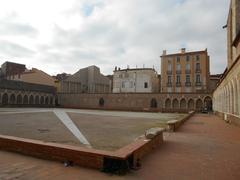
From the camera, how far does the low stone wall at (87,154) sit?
4223mm

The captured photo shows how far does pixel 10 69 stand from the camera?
59125 mm

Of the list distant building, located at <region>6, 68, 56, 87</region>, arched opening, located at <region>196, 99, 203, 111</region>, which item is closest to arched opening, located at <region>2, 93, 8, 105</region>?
distant building, located at <region>6, 68, 56, 87</region>

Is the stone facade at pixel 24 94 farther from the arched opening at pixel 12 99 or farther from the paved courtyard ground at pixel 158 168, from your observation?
the paved courtyard ground at pixel 158 168

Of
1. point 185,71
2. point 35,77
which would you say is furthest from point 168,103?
point 35,77

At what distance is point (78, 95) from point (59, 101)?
6110 mm

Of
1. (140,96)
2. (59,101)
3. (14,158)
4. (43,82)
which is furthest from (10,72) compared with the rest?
(14,158)

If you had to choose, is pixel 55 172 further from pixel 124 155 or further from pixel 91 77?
pixel 91 77

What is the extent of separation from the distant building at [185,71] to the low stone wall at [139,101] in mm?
5512

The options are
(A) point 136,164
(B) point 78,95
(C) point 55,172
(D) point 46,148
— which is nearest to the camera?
(C) point 55,172

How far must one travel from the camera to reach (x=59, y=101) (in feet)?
174

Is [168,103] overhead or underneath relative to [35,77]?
underneath

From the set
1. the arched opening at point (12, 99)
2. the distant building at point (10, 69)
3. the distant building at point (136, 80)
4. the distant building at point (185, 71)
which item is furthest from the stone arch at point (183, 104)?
the distant building at point (10, 69)

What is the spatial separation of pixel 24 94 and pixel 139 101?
25086mm

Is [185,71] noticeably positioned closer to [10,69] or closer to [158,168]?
[158,168]
